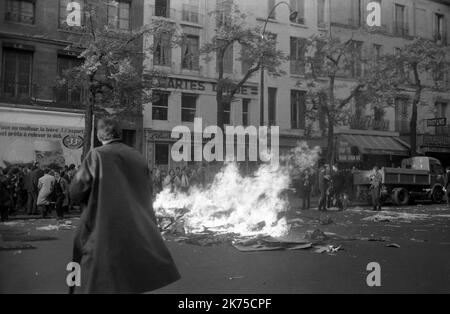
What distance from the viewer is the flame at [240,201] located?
5512 mm

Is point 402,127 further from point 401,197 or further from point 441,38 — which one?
point 401,197

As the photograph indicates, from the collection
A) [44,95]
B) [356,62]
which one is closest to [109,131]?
[44,95]

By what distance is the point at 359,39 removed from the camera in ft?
18.5

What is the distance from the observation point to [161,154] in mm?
4715

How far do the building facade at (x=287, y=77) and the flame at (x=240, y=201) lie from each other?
442 millimetres

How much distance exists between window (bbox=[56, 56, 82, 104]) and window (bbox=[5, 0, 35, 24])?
1.91ft

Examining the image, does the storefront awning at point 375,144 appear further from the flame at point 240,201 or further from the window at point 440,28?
the window at point 440,28

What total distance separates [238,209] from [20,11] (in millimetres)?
3834

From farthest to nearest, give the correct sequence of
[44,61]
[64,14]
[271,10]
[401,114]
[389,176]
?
[389,176] → [401,114] → [271,10] → [64,14] → [44,61]

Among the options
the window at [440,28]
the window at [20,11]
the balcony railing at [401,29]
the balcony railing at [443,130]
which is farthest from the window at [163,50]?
the balcony railing at [443,130]

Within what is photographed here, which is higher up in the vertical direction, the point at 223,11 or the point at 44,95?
the point at 223,11
